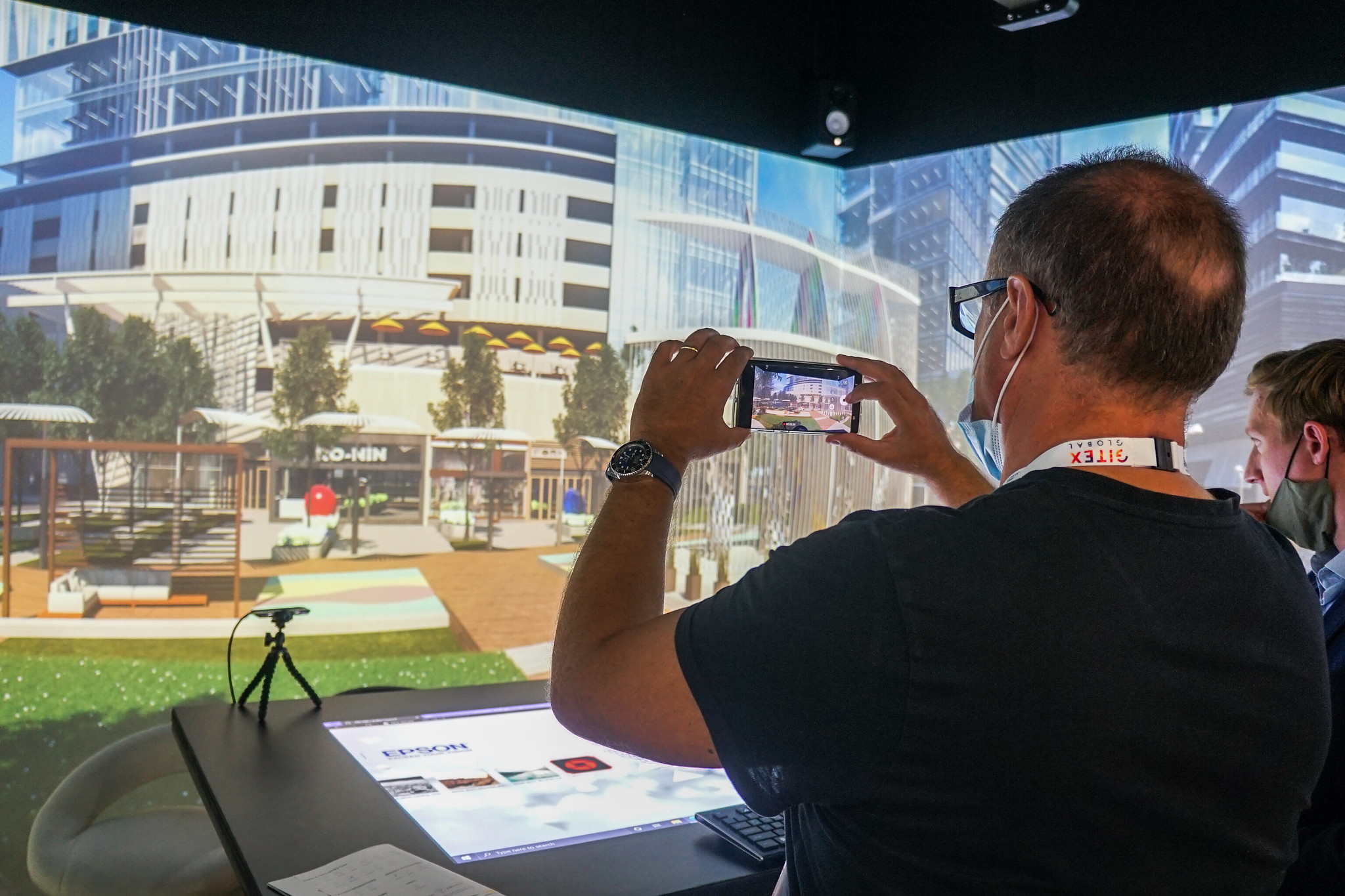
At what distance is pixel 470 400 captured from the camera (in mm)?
6078

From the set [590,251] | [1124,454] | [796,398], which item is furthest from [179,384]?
[1124,454]

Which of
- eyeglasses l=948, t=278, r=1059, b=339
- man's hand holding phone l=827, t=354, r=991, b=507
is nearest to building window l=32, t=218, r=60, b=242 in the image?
man's hand holding phone l=827, t=354, r=991, b=507

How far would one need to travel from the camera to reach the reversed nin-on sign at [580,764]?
151cm

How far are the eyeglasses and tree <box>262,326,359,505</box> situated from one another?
16.4ft

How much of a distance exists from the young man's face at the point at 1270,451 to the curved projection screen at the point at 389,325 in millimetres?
1816

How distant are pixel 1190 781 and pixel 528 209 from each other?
6.00m

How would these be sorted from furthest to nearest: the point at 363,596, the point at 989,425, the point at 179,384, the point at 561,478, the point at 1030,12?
the point at 561,478, the point at 363,596, the point at 179,384, the point at 1030,12, the point at 989,425

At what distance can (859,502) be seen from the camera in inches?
257

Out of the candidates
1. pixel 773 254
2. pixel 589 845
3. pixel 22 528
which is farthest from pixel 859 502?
pixel 589 845

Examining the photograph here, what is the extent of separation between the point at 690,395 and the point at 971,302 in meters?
0.32

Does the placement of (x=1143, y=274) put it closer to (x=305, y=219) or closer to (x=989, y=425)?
(x=989, y=425)

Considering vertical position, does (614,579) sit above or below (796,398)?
below

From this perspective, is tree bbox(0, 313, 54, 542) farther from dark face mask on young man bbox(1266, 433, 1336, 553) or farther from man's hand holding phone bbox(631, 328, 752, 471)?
dark face mask on young man bbox(1266, 433, 1336, 553)

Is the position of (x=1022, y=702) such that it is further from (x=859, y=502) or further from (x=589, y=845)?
(x=859, y=502)
